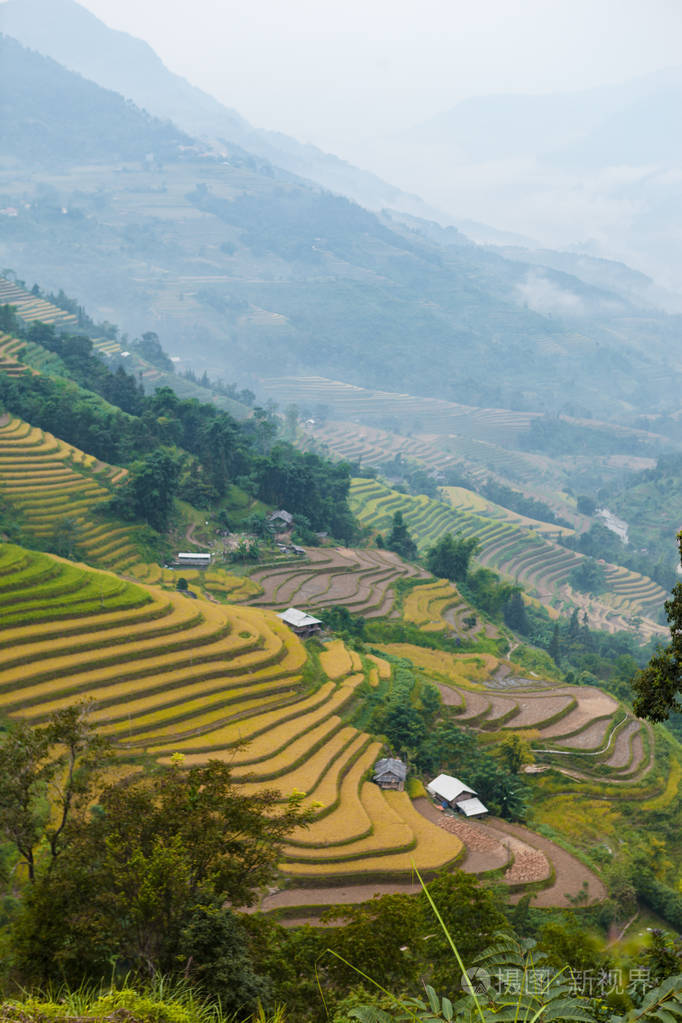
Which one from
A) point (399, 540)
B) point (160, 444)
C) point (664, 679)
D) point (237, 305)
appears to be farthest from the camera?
point (237, 305)

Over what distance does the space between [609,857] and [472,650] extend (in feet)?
53.3

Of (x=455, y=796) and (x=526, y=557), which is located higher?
(x=455, y=796)

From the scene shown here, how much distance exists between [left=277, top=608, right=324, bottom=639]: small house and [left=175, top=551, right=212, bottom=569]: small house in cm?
731

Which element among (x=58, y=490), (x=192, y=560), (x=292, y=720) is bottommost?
(x=192, y=560)

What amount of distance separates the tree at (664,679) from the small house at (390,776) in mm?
11233

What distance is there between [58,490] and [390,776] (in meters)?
20.9

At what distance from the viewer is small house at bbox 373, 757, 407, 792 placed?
818 inches

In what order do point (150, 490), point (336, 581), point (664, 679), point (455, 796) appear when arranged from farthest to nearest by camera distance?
point (336, 581) < point (150, 490) < point (455, 796) < point (664, 679)

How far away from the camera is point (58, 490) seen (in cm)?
3328

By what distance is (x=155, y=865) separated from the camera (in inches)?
361

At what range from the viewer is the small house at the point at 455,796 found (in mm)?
20391

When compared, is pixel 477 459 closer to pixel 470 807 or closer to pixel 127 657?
pixel 470 807

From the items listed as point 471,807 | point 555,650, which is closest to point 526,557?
point 555,650

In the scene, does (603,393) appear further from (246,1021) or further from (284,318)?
(246,1021)
